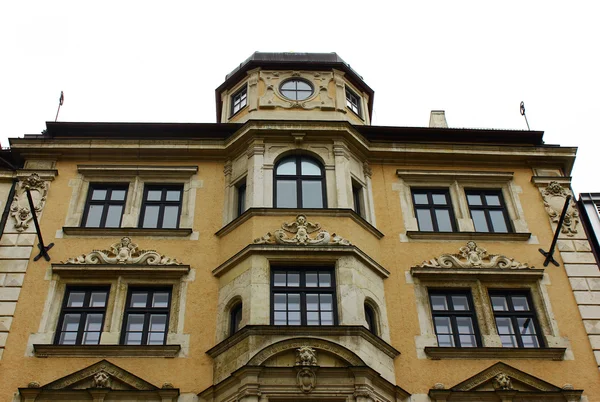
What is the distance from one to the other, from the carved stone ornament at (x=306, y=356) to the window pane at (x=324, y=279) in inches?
91.6

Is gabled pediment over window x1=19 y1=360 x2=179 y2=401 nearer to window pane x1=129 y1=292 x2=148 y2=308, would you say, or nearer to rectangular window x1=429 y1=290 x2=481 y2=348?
window pane x1=129 y1=292 x2=148 y2=308

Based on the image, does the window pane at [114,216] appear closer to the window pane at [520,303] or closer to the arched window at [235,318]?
the arched window at [235,318]

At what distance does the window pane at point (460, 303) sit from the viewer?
20.1 meters

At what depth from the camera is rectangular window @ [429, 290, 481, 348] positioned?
19.4 metres

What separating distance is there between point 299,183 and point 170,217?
3.86 m

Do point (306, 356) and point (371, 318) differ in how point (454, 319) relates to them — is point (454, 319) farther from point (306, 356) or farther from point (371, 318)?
point (306, 356)

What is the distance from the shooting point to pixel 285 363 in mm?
17453

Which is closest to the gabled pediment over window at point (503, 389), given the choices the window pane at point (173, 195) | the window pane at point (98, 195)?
the window pane at point (173, 195)

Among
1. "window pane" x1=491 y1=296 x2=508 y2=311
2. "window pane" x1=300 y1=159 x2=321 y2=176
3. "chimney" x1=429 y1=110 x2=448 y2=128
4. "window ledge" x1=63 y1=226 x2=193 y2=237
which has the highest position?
"chimney" x1=429 y1=110 x2=448 y2=128

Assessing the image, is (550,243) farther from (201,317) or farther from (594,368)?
(201,317)

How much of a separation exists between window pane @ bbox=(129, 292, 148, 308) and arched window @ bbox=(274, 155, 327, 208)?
4.34m

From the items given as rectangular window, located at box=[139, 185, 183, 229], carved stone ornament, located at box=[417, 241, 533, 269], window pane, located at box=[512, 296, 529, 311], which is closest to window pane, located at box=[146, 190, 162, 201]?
rectangular window, located at box=[139, 185, 183, 229]

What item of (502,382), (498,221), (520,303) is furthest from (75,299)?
(498,221)

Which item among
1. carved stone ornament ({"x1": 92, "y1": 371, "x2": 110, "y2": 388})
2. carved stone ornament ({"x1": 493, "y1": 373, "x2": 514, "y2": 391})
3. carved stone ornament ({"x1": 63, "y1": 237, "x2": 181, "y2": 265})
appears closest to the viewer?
carved stone ornament ({"x1": 92, "y1": 371, "x2": 110, "y2": 388})
